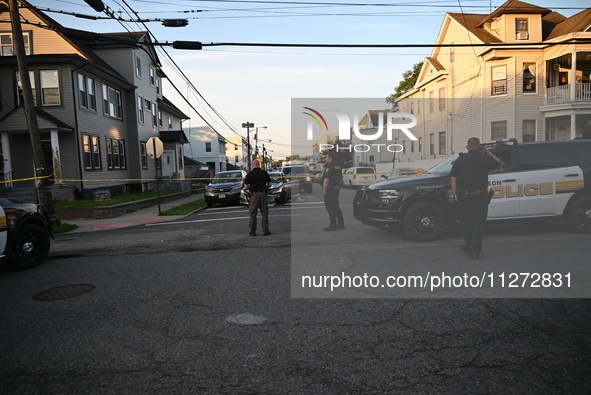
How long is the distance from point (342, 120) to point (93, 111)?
14.0m

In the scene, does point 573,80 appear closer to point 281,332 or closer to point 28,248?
point 281,332

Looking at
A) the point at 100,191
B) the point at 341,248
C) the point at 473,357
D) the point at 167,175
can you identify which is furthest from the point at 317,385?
the point at 167,175

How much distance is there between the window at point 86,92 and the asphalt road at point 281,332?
16838 mm

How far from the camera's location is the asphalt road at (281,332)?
3143 millimetres

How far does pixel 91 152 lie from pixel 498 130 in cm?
2448

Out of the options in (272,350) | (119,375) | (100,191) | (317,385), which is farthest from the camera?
(100,191)

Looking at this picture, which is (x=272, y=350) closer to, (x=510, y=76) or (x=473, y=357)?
(x=473, y=357)

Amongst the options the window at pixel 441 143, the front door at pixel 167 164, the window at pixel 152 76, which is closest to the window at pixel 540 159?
the window at pixel 441 143

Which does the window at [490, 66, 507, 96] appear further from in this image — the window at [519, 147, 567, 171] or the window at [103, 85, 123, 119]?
the window at [103, 85, 123, 119]

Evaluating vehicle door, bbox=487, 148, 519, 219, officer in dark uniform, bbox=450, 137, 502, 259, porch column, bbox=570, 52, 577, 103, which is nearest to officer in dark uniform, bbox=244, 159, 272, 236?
officer in dark uniform, bbox=450, 137, 502, 259

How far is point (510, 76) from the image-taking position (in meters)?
25.6

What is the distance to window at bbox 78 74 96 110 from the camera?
21197mm

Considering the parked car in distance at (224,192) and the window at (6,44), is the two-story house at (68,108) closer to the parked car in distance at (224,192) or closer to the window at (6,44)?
the window at (6,44)

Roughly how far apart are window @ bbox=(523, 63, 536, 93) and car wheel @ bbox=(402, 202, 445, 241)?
883 inches
